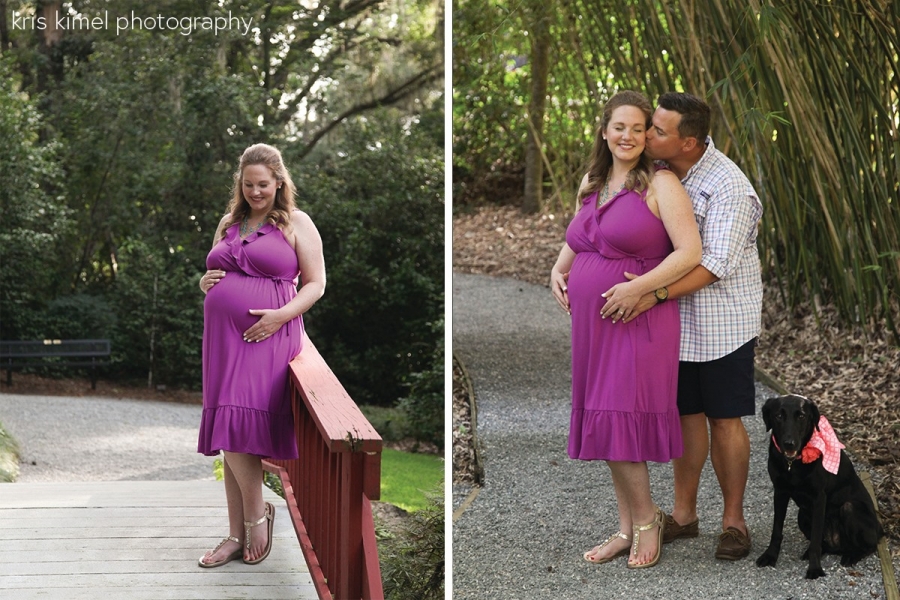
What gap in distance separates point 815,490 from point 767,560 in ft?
0.75

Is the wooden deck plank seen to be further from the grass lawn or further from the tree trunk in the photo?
the tree trunk

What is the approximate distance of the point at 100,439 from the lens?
3.10 m

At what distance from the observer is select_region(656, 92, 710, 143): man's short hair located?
2.36 metres

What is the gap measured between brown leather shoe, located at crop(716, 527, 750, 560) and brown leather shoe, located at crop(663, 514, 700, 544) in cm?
14

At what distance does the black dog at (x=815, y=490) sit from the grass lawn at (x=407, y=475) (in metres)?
1.79

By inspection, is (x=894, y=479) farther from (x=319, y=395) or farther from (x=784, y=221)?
(x=319, y=395)

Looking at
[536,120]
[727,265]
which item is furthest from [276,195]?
[536,120]

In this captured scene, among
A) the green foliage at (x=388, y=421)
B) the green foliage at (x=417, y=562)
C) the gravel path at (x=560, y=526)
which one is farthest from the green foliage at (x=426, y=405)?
the green foliage at (x=417, y=562)

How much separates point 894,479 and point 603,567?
3.34 feet

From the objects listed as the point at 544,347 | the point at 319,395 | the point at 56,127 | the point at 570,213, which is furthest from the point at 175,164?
the point at 570,213

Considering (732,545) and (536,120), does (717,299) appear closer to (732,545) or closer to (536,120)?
(732,545)

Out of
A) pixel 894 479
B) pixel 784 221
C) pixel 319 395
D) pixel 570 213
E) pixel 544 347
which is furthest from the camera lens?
pixel 570 213

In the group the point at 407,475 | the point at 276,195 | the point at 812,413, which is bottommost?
the point at 407,475

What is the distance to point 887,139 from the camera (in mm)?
3354
